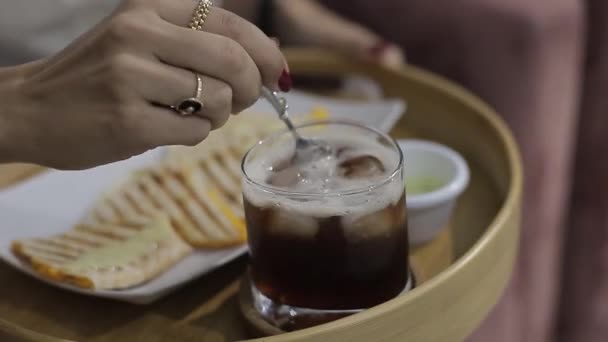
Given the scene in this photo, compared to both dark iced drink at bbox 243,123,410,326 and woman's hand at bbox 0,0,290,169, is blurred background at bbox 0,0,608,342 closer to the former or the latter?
dark iced drink at bbox 243,123,410,326

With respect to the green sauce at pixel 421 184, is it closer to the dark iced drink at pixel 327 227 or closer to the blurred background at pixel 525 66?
the dark iced drink at pixel 327 227

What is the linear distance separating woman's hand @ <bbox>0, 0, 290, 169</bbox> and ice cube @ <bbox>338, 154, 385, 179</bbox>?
10cm

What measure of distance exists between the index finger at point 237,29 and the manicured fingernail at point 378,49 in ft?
1.55

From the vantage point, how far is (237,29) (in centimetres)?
53

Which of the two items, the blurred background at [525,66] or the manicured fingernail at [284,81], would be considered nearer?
the manicured fingernail at [284,81]

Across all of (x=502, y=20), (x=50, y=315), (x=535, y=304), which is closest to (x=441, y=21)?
(x=502, y=20)

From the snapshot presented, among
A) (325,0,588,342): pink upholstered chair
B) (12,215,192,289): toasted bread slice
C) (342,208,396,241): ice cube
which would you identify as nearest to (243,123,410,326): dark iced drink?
(342,208,396,241): ice cube

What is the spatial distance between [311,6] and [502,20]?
0.31 meters

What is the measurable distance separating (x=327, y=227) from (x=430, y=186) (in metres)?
0.24

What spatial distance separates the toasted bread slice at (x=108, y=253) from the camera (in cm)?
64

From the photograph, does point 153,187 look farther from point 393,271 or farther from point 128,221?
point 393,271

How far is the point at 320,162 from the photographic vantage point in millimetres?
611

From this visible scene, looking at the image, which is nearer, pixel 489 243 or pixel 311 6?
pixel 489 243

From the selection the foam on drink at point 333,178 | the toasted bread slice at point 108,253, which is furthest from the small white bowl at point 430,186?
the toasted bread slice at point 108,253
